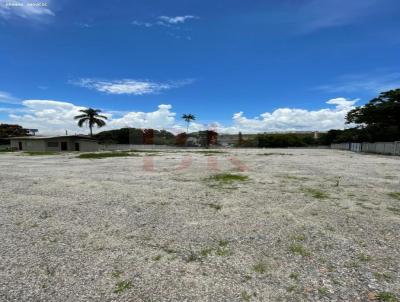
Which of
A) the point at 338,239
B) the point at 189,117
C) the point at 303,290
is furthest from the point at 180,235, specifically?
the point at 189,117

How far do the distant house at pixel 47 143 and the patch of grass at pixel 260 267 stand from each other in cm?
4227

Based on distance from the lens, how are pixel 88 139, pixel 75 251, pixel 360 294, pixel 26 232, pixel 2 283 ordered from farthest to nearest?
pixel 88 139
pixel 26 232
pixel 75 251
pixel 2 283
pixel 360 294

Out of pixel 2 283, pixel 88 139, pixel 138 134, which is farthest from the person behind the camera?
pixel 138 134

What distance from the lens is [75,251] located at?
13.5ft

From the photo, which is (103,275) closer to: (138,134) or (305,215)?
(305,215)

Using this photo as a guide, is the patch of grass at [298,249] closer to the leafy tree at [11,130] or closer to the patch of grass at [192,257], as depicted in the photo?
the patch of grass at [192,257]

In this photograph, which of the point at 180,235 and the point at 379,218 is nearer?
the point at 180,235

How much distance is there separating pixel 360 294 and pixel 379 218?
3349mm

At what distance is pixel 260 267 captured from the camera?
11.9 feet

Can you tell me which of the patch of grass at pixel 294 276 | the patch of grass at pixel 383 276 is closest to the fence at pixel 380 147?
the patch of grass at pixel 383 276

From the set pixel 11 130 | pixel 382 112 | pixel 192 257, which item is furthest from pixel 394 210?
pixel 11 130

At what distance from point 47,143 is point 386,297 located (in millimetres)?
44176

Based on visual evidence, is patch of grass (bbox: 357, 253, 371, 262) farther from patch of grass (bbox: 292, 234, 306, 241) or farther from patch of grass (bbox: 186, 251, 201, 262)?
patch of grass (bbox: 186, 251, 201, 262)

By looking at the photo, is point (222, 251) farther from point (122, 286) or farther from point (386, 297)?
point (386, 297)
